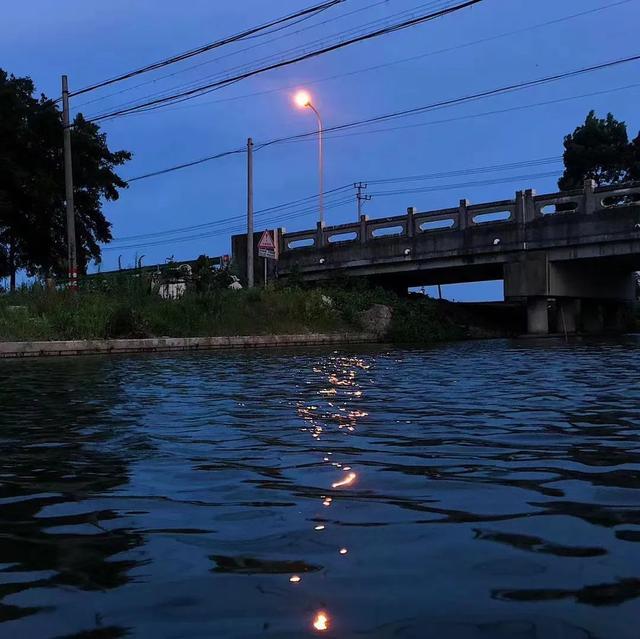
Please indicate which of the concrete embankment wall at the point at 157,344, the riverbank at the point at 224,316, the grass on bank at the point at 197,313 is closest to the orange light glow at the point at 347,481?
the concrete embankment wall at the point at 157,344

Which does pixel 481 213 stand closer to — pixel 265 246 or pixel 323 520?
pixel 265 246

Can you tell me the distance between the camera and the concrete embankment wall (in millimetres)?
14617

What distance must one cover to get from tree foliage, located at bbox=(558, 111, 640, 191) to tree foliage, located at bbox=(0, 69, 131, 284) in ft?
96.2

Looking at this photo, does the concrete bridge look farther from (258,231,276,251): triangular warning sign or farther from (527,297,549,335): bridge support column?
(258,231,276,251): triangular warning sign

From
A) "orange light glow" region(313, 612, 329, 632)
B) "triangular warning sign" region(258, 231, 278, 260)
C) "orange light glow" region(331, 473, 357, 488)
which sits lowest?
"orange light glow" region(313, 612, 329, 632)

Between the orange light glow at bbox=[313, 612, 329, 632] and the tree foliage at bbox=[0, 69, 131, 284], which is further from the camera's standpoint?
the tree foliage at bbox=[0, 69, 131, 284]

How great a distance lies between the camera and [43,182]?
30.7 m

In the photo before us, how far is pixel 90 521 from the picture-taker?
312cm

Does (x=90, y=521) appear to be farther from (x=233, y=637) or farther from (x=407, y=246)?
(x=407, y=246)

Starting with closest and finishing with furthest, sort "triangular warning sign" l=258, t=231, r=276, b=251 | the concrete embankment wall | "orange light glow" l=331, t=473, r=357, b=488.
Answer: "orange light glow" l=331, t=473, r=357, b=488 < the concrete embankment wall < "triangular warning sign" l=258, t=231, r=276, b=251

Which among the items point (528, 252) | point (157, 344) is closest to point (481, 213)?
point (528, 252)

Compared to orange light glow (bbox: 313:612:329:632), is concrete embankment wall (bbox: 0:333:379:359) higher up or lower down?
higher up

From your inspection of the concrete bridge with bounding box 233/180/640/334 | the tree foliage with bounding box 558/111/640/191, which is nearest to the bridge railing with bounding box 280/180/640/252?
the concrete bridge with bounding box 233/180/640/334

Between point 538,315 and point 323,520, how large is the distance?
25.0 meters
